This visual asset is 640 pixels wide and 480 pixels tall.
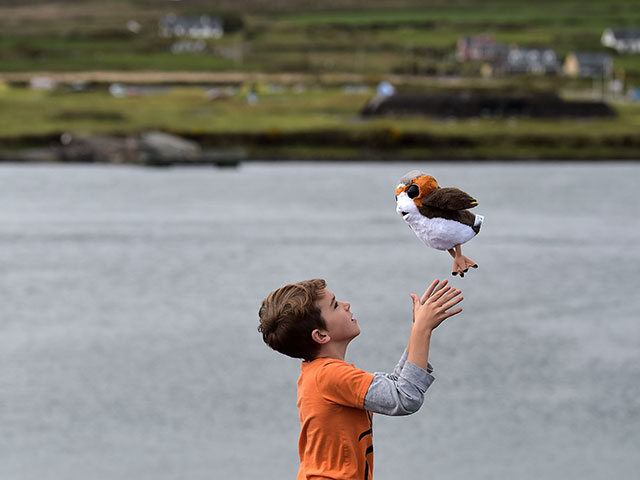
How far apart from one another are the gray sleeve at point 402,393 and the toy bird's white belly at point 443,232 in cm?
59

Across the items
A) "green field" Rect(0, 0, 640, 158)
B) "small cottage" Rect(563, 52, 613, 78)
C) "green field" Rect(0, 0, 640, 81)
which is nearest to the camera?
"green field" Rect(0, 0, 640, 158)

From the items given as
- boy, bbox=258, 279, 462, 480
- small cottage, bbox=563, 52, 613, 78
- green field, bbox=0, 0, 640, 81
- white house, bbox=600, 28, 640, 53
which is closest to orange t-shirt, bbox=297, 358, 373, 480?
boy, bbox=258, 279, 462, 480

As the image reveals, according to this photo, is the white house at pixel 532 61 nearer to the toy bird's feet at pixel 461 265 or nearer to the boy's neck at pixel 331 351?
the boy's neck at pixel 331 351

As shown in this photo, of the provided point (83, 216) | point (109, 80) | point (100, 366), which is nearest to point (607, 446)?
point (100, 366)

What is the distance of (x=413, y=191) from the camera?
16.1ft

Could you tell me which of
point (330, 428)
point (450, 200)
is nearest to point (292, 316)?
point (330, 428)

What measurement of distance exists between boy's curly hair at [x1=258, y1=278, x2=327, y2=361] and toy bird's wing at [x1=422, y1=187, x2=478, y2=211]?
69cm

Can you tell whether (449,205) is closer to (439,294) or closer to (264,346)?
(439,294)

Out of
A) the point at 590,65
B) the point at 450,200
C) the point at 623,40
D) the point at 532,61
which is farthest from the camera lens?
the point at 623,40

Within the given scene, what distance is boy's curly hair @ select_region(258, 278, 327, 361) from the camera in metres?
5.03

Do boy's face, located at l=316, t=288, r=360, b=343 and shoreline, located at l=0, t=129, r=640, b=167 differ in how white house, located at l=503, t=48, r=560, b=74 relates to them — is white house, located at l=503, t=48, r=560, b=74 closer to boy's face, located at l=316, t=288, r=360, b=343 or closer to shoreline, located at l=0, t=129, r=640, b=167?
shoreline, located at l=0, t=129, r=640, b=167

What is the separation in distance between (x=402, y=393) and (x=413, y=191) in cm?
94

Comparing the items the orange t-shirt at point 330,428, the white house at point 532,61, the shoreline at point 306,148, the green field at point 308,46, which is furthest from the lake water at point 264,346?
the white house at point 532,61

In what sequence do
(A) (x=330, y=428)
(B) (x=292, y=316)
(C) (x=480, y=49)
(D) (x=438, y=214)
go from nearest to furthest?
(D) (x=438, y=214) < (B) (x=292, y=316) < (A) (x=330, y=428) < (C) (x=480, y=49)
